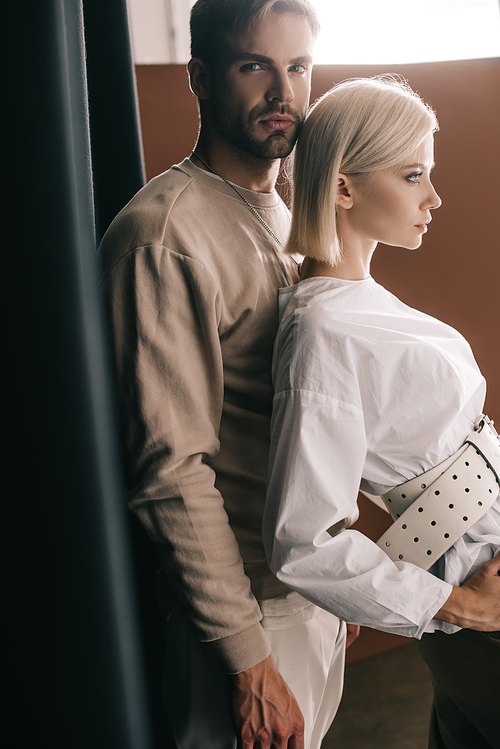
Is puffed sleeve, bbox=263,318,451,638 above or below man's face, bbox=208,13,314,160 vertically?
below

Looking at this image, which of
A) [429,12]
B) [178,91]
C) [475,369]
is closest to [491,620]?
[475,369]

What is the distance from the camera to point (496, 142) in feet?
4.74

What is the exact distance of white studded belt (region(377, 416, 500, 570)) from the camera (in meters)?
0.70

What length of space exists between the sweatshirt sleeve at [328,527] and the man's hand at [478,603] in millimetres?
30

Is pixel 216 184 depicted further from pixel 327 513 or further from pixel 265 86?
pixel 327 513

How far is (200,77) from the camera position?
A: 83 centimetres

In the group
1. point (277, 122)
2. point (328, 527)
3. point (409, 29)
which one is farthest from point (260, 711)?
point (409, 29)

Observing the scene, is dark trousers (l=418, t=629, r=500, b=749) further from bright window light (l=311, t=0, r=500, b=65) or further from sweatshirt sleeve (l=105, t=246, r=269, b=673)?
bright window light (l=311, t=0, r=500, b=65)

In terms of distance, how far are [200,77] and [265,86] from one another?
0.12 meters

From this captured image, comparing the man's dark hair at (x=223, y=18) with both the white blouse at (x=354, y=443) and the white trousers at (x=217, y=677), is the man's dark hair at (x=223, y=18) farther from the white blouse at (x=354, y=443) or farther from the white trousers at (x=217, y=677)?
the white trousers at (x=217, y=677)

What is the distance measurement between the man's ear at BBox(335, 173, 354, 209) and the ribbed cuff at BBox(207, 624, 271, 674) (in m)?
0.59

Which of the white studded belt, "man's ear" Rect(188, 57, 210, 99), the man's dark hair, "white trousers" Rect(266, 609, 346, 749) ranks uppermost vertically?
the man's dark hair

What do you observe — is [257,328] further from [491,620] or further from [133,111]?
[133,111]

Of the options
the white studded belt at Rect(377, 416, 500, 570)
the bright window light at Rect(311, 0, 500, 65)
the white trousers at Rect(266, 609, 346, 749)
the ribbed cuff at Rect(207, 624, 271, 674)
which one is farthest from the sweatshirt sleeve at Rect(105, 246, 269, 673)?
the bright window light at Rect(311, 0, 500, 65)
